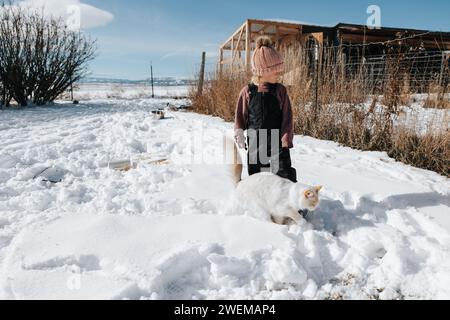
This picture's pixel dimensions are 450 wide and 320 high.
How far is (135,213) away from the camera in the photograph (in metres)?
2.59

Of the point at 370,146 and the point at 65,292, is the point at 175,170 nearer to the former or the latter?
the point at 65,292

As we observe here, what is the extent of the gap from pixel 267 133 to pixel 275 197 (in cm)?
67

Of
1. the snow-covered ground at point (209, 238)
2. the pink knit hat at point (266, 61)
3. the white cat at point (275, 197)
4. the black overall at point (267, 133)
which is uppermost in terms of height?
the pink knit hat at point (266, 61)

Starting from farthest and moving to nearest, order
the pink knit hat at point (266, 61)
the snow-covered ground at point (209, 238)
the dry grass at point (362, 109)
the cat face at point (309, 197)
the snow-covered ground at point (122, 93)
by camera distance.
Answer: the snow-covered ground at point (122, 93), the dry grass at point (362, 109), the pink knit hat at point (266, 61), the cat face at point (309, 197), the snow-covered ground at point (209, 238)

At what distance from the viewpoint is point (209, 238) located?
210 centimetres

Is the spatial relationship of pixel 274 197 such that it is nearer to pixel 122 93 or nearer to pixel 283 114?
pixel 283 114

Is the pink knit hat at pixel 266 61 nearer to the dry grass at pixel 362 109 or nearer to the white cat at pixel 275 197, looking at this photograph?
the white cat at pixel 275 197

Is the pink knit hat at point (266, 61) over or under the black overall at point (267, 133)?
over

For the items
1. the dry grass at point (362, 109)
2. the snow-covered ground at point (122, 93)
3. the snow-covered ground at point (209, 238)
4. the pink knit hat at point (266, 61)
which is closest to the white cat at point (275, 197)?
the snow-covered ground at point (209, 238)

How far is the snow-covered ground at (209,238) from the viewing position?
169cm

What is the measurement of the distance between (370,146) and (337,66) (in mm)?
1726

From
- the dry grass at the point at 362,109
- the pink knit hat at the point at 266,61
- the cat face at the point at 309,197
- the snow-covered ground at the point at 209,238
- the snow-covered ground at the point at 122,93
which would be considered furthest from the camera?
the snow-covered ground at the point at 122,93

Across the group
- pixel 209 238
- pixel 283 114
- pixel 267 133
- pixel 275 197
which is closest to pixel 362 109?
pixel 283 114
